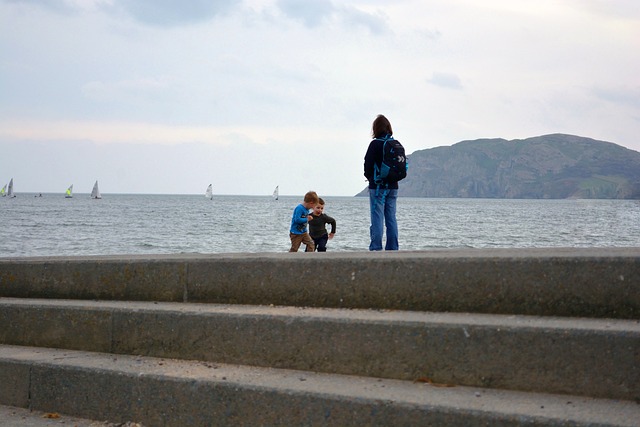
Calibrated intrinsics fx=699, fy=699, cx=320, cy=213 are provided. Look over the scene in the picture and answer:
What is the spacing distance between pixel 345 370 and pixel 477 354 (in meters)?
0.75

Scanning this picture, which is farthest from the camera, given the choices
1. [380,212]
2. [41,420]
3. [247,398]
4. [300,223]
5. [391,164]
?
[300,223]

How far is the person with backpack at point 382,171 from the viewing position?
27.4ft

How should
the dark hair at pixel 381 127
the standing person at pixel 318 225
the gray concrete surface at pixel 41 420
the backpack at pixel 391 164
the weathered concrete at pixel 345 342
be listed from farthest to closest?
1. the standing person at pixel 318 225
2. the dark hair at pixel 381 127
3. the backpack at pixel 391 164
4. the gray concrete surface at pixel 41 420
5. the weathered concrete at pixel 345 342

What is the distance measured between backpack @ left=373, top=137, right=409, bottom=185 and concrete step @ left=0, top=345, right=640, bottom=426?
453 cm

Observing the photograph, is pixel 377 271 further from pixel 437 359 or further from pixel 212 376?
pixel 212 376

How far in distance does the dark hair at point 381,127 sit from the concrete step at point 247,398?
189 inches

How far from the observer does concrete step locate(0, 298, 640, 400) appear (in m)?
3.47

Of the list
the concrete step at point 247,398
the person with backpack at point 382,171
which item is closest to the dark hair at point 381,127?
the person with backpack at point 382,171

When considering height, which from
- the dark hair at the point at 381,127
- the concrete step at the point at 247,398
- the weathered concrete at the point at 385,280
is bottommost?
the concrete step at the point at 247,398

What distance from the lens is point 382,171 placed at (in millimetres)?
8383

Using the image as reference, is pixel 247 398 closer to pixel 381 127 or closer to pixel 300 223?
pixel 381 127

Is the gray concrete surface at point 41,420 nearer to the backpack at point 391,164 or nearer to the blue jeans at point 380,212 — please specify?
the blue jeans at point 380,212

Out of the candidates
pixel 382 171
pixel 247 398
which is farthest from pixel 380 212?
pixel 247 398

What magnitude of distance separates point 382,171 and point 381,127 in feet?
1.78
